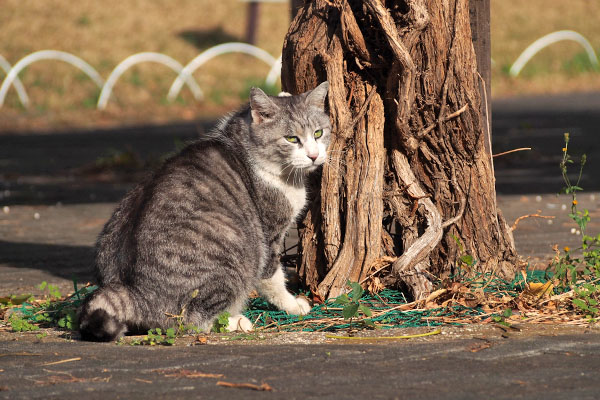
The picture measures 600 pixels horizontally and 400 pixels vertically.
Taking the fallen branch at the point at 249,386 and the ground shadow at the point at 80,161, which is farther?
the ground shadow at the point at 80,161

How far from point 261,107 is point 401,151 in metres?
0.87

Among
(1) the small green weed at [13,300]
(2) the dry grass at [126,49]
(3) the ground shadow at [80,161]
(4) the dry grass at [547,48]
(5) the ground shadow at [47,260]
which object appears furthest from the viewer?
(4) the dry grass at [547,48]

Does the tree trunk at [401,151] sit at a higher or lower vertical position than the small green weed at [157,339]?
higher

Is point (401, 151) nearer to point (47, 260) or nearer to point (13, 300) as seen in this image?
point (13, 300)

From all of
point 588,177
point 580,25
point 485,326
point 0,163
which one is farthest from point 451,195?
point 580,25

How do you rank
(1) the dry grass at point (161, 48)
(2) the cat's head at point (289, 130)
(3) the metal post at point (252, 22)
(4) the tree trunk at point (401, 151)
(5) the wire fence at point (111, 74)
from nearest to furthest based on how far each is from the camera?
(4) the tree trunk at point (401, 151), (2) the cat's head at point (289, 130), (5) the wire fence at point (111, 74), (1) the dry grass at point (161, 48), (3) the metal post at point (252, 22)

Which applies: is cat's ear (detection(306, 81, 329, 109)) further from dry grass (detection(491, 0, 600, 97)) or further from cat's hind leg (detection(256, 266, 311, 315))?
dry grass (detection(491, 0, 600, 97))

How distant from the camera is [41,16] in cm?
2206

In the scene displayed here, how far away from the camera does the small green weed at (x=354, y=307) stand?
4023 millimetres

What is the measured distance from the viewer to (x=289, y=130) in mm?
4766

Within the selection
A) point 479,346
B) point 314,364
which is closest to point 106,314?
point 314,364

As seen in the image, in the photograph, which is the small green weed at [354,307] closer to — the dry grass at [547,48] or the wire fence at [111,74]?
the wire fence at [111,74]

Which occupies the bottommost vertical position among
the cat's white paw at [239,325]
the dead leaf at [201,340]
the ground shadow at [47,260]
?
the dead leaf at [201,340]

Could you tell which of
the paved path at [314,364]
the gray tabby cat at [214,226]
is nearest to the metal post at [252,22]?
the paved path at [314,364]
